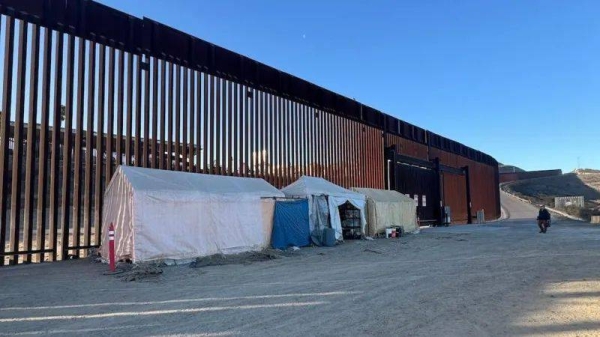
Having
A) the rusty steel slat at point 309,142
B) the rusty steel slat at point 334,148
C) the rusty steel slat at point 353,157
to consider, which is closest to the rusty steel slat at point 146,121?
the rusty steel slat at point 309,142

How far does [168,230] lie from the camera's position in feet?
43.3

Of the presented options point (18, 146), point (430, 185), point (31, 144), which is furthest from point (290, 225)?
point (430, 185)

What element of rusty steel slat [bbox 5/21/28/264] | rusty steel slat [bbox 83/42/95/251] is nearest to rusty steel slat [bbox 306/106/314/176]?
rusty steel slat [bbox 83/42/95/251]

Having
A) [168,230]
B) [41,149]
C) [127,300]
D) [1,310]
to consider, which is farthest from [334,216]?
[1,310]

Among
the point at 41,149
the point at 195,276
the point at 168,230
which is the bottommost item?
the point at 195,276

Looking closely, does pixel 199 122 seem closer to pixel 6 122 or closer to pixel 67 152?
pixel 67 152

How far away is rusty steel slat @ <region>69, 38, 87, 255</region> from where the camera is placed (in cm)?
1495

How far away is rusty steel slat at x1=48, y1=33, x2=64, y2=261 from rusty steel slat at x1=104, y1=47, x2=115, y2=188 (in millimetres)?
1770

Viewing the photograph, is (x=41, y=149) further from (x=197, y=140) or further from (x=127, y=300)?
(x=127, y=300)

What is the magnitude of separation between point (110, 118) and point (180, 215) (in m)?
5.47

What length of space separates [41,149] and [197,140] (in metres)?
6.78

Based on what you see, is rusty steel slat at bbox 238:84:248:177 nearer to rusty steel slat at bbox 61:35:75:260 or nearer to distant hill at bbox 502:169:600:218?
rusty steel slat at bbox 61:35:75:260

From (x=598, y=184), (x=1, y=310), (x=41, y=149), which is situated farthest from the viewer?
(x=598, y=184)

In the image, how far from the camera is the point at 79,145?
15.3 metres
